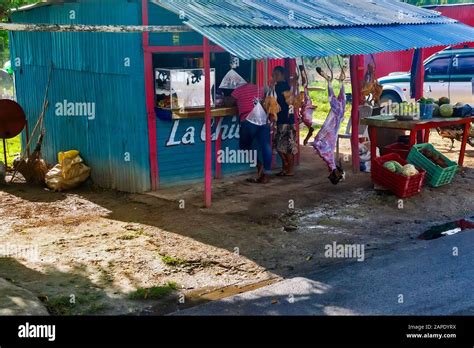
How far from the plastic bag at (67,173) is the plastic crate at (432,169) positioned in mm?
5740

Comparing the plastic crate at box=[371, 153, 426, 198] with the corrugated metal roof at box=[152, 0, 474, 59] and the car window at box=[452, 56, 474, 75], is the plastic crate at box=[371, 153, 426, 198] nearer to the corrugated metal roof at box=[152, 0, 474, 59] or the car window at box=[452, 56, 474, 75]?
the corrugated metal roof at box=[152, 0, 474, 59]

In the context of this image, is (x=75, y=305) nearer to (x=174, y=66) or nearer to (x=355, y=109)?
(x=174, y=66)

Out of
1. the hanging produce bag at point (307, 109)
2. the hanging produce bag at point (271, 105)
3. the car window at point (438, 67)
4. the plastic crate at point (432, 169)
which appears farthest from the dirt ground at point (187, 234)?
the car window at point (438, 67)

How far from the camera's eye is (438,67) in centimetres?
1798

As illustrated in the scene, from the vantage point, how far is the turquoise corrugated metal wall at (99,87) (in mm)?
10594

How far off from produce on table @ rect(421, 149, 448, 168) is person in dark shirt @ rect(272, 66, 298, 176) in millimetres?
2284

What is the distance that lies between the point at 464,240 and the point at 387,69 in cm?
1574

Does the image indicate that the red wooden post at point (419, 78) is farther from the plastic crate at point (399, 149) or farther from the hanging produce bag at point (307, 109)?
the hanging produce bag at point (307, 109)

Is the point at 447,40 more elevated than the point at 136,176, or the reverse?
the point at 447,40

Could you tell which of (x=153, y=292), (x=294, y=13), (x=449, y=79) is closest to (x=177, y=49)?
(x=294, y=13)
